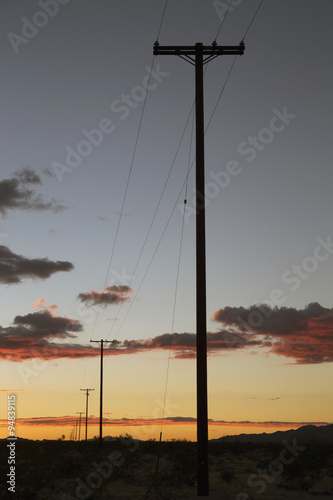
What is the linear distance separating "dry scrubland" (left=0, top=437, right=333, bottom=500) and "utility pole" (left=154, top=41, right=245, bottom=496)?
2.65 metres

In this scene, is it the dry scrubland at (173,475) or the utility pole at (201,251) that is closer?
the utility pole at (201,251)

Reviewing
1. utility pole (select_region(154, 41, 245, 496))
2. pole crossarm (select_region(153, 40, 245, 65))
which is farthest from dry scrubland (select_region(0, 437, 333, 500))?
pole crossarm (select_region(153, 40, 245, 65))

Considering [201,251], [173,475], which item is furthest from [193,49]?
[173,475]

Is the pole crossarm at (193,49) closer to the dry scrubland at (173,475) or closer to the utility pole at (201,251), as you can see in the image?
the utility pole at (201,251)

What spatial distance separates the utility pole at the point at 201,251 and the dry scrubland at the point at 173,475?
2.65 metres

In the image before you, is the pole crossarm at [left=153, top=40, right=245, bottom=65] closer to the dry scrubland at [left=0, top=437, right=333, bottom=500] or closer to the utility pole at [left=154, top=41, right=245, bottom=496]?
the utility pole at [left=154, top=41, right=245, bottom=496]

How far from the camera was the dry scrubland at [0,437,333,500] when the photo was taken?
914 inches

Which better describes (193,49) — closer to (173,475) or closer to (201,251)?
(201,251)

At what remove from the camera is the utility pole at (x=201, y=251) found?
15.6 m

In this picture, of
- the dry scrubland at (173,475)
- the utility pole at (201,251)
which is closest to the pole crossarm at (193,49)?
the utility pole at (201,251)

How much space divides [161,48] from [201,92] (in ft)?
8.39

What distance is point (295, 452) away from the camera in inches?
1399

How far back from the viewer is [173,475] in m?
26.5

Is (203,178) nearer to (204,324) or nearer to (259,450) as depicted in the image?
(204,324)
